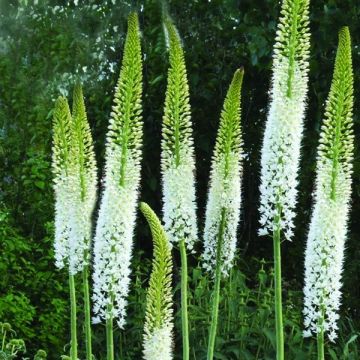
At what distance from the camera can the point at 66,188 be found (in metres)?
4.13

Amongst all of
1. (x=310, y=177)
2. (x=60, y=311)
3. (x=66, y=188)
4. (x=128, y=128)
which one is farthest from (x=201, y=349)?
(x=128, y=128)

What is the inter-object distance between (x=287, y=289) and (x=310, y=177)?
0.97m

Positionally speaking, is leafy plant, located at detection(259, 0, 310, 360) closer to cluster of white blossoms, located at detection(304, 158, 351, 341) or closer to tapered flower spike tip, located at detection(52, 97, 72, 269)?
cluster of white blossoms, located at detection(304, 158, 351, 341)

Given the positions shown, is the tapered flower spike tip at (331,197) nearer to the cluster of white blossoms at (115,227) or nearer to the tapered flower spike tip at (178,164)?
the tapered flower spike tip at (178,164)

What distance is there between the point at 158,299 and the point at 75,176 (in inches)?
30.4

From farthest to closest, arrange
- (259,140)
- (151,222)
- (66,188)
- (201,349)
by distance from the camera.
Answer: (259,140)
(201,349)
(66,188)
(151,222)

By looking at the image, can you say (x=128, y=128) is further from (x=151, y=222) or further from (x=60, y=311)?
(x=60, y=311)

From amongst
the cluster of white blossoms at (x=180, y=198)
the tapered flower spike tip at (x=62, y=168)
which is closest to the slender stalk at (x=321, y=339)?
the cluster of white blossoms at (x=180, y=198)

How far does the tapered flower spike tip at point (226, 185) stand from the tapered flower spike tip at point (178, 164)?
92 millimetres

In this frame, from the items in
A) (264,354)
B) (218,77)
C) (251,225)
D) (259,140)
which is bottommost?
(264,354)

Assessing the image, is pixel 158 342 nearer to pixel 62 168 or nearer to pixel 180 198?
pixel 180 198

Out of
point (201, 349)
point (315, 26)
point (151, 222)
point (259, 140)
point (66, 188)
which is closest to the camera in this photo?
point (151, 222)

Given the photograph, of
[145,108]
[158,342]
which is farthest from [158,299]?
[145,108]

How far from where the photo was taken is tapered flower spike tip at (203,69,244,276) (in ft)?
12.9
